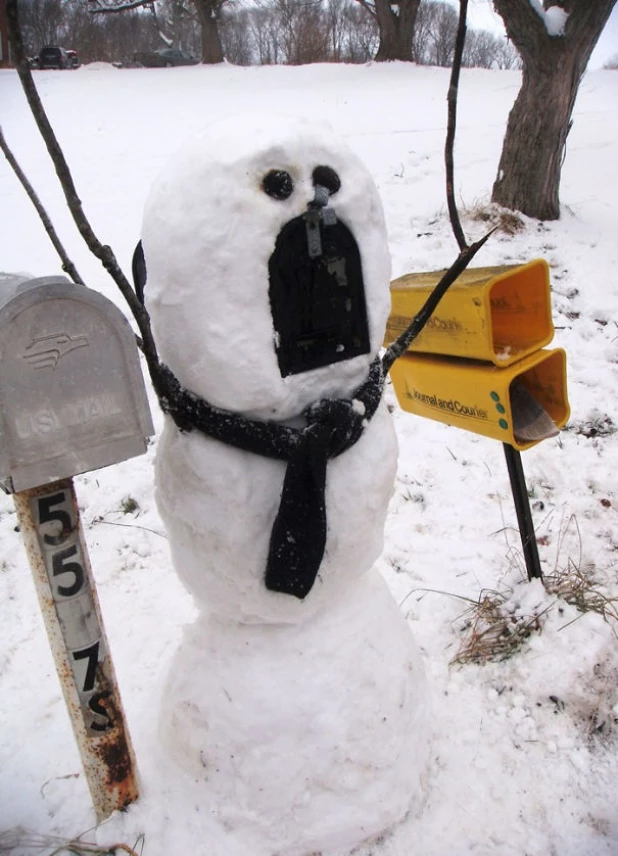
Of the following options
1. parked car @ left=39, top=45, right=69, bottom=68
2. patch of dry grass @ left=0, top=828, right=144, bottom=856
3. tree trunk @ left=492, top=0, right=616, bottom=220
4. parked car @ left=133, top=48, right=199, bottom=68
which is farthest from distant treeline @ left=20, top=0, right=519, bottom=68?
patch of dry grass @ left=0, top=828, right=144, bottom=856

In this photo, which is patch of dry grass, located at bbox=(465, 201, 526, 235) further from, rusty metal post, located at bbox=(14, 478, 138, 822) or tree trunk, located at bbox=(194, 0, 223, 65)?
tree trunk, located at bbox=(194, 0, 223, 65)

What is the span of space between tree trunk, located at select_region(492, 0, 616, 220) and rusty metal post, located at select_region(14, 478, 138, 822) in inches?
181

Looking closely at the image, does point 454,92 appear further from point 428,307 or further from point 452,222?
point 428,307

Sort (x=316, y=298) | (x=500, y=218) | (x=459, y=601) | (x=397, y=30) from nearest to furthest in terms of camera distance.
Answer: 1. (x=316, y=298)
2. (x=459, y=601)
3. (x=500, y=218)
4. (x=397, y=30)

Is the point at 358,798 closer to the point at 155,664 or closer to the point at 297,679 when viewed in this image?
the point at 297,679

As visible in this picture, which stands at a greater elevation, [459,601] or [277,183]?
[277,183]

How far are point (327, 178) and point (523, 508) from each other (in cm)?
147

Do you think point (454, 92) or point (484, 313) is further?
point (484, 313)

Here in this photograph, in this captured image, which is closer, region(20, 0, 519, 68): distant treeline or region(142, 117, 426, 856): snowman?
region(142, 117, 426, 856): snowman

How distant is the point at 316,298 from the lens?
1371mm

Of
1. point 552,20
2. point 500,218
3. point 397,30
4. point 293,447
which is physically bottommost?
point 500,218

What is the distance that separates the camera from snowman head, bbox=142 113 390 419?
4.16 feet

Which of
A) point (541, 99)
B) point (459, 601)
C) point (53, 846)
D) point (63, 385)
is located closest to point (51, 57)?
point (541, 99)

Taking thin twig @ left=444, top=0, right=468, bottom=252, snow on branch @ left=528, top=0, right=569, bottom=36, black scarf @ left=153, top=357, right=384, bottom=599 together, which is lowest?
black scarf @ left=153, top=357, right=384, bottom=599
